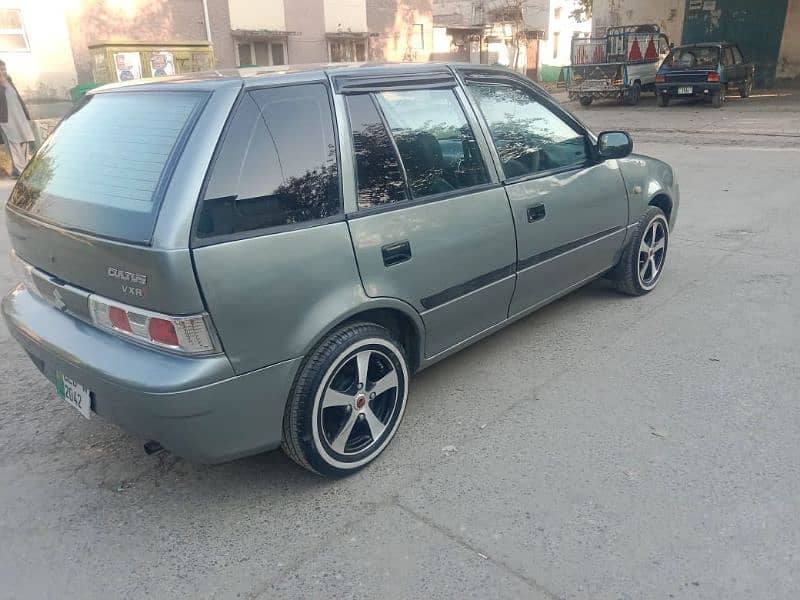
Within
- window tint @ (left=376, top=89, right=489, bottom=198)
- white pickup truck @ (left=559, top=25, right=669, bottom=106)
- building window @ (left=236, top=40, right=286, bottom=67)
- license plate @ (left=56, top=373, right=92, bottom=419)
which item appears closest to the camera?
license plate @ (left=56, top=373, right=92, bottom=419)

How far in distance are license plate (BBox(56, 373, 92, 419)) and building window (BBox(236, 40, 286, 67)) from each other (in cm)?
1863

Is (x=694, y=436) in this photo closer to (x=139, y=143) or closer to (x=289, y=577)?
(x=289, y=577)

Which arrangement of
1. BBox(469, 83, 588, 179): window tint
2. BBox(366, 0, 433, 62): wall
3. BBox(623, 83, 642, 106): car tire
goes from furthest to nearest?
BBox(366, 0, 433, 62): wall
BBox(623, 83, 642, 106): car tire
BBox(469, 83, 588, 179): window tint

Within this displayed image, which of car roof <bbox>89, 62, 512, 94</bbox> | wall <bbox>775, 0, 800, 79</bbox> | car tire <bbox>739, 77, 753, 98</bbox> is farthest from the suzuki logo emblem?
wall <bbox>775, 0, 800, 79</bbox>

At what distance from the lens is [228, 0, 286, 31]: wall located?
746 inches

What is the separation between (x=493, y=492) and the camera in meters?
2.72

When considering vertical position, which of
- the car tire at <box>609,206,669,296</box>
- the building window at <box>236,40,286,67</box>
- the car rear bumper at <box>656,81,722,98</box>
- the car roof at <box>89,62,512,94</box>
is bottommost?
the car tire at <box>609,206,669,296</box>

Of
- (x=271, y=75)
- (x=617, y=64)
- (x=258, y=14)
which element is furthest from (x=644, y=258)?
(x=258, y=14)

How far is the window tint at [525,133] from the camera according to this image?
3.51 m

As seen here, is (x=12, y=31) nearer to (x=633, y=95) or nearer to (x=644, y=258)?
(x=644, y=258)

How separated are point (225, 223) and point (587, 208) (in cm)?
252

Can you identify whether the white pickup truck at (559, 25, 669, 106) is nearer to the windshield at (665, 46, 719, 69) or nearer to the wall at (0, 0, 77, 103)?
the windshield at (665, 46, 719, 69)

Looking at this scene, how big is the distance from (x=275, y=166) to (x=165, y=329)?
777 millimetres

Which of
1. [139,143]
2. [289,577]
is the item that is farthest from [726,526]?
[139,143]
